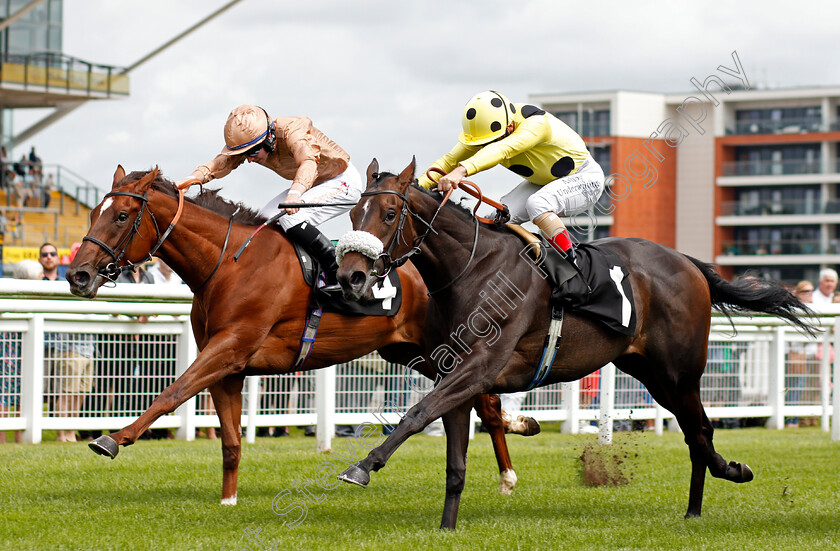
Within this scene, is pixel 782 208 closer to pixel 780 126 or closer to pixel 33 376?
pixel 780 126

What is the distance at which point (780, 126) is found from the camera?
64.4 metres

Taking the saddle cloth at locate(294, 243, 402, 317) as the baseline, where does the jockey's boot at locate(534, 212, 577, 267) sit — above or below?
above

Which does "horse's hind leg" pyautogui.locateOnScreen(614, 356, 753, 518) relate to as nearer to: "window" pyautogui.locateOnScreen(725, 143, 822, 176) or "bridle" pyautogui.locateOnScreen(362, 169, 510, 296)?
"bridle" pyautogui.locateOnScreen(362, 169, 510, 296)

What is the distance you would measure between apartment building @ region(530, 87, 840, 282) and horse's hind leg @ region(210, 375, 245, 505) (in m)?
56.2

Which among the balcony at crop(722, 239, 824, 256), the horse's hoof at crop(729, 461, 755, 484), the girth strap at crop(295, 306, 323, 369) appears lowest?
the horse's hoof at crop(729, 461, 755, 484)

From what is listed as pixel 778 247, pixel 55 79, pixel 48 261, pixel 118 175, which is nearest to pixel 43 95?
pixel 55 79

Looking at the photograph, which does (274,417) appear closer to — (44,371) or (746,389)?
(44,371)

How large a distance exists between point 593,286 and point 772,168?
6073cm

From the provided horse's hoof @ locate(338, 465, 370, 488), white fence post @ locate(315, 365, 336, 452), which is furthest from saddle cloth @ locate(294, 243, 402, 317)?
white fence post @ locate(315, 365, 336, 452)

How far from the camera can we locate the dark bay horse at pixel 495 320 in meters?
5.07

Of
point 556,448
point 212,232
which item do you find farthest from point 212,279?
point 556,448

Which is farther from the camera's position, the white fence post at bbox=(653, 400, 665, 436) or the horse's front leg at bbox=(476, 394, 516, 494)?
the white fence post at bbox=(653, 400, 665, 436)

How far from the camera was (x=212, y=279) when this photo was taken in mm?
6125

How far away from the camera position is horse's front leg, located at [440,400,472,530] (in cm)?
546
